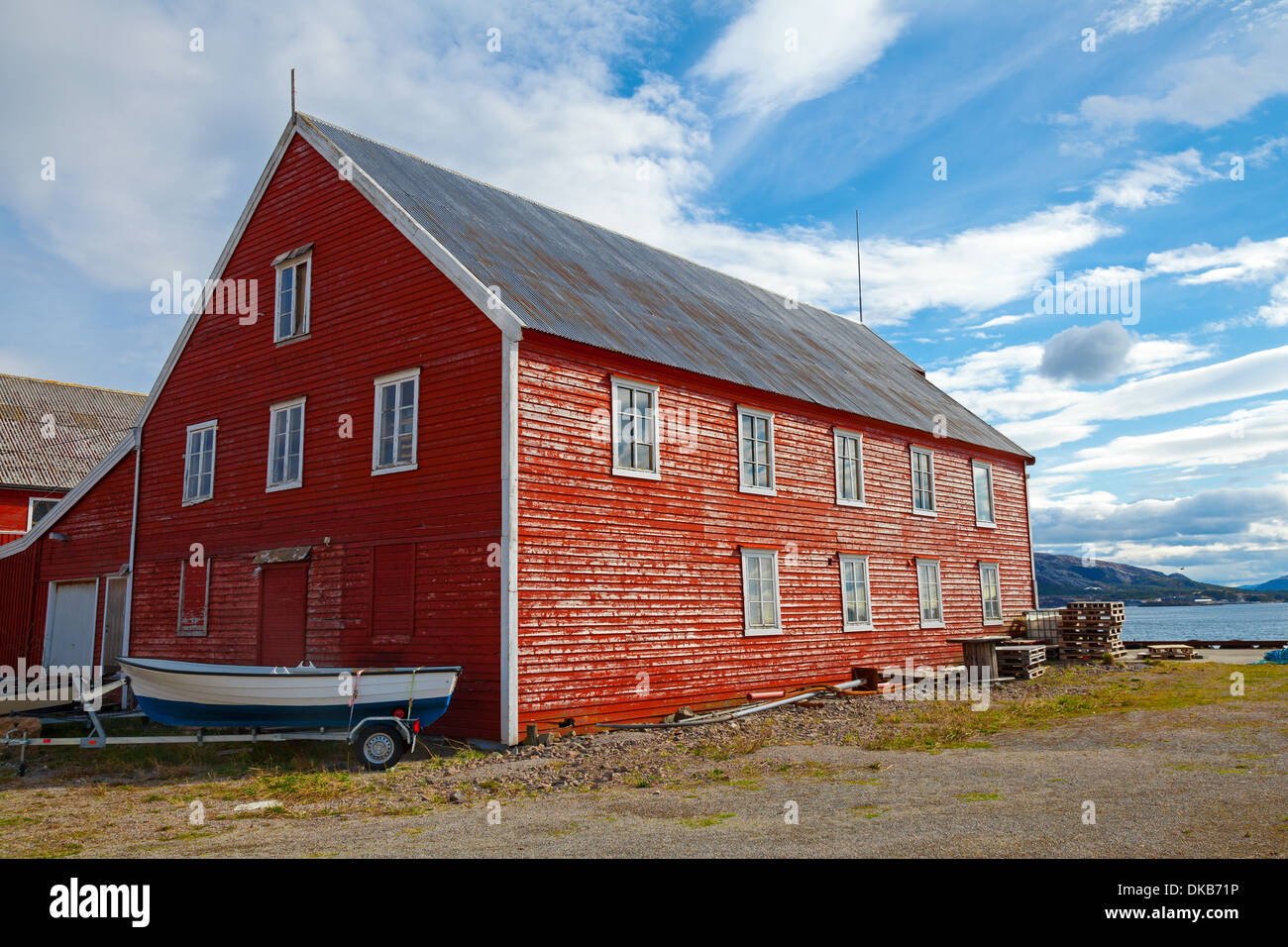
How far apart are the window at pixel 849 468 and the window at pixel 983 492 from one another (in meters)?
6.49

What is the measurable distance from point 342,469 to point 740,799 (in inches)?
410

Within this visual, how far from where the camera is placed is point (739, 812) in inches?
352

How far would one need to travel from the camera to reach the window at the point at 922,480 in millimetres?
24250

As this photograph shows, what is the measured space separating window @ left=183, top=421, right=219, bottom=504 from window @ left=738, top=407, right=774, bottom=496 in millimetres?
11142

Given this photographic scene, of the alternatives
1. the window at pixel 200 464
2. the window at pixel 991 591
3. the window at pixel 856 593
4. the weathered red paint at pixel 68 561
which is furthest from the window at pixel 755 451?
the weathered red paint at pixel 68 561

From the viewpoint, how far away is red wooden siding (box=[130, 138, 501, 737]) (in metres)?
14.7

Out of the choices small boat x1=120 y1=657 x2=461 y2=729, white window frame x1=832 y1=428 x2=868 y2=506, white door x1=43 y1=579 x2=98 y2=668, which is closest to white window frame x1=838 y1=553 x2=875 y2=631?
white window frame x1=832 y1=428 x2=868 y2=506

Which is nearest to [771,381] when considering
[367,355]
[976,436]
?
[367,355]

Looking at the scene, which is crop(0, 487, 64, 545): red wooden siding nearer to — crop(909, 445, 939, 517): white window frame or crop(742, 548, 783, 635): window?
crop(742, 548, 783, 635): window

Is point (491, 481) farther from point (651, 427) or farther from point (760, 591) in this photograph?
point (760, 591)

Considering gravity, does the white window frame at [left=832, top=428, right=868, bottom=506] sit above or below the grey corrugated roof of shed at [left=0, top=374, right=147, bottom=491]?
below

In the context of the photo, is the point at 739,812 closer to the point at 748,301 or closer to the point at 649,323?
the point at 649,323

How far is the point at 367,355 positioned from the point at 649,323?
5514mm

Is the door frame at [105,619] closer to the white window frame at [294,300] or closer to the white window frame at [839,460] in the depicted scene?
the white window frame at [294,300]
